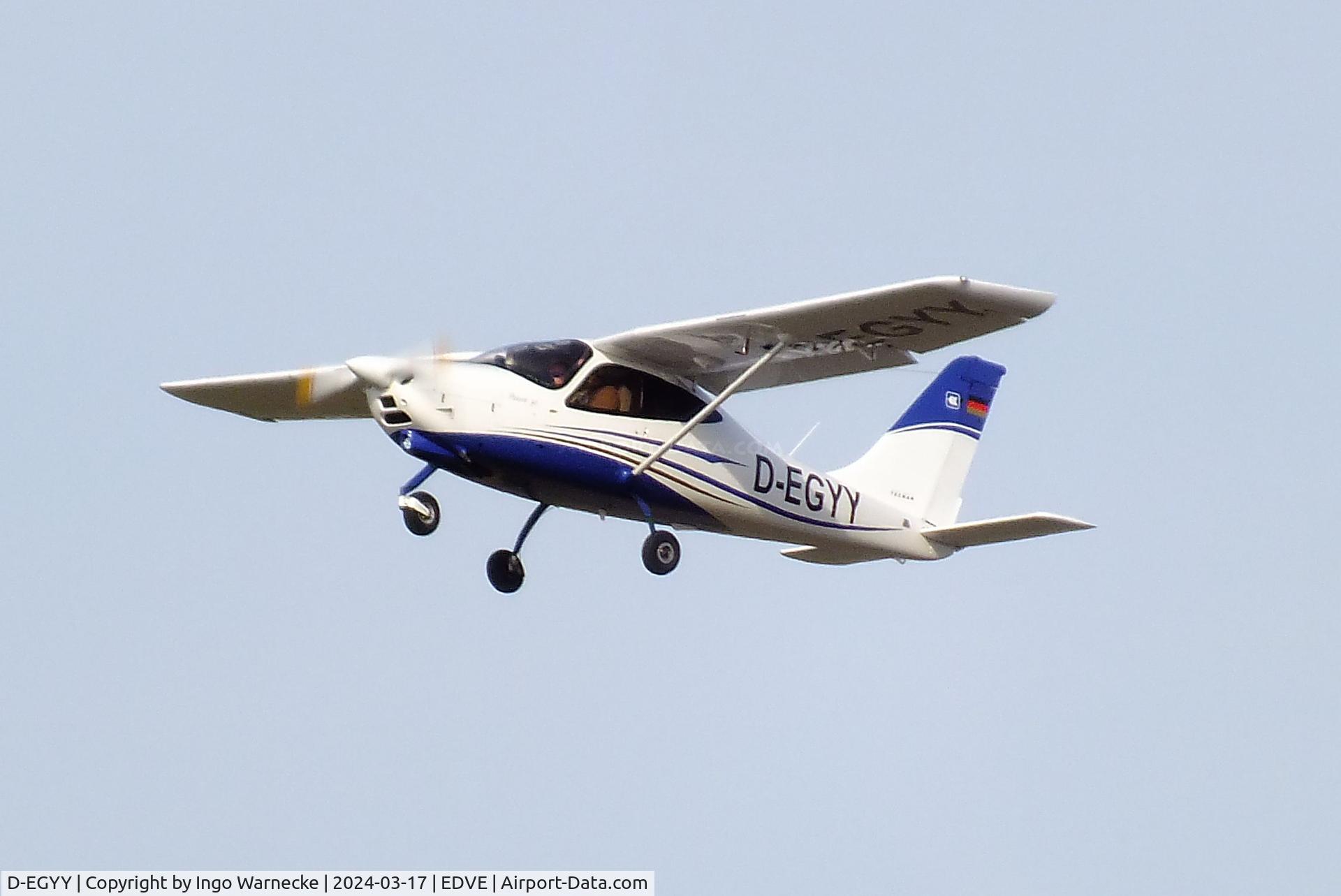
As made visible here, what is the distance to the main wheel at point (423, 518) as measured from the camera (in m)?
18.7

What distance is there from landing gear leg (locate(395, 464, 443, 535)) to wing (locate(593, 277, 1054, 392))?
2.11 meters

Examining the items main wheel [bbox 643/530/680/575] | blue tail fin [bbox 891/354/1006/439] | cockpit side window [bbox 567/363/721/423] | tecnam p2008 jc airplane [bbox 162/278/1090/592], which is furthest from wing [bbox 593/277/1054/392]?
blue tail fin [bbox 891/354/1006/439]

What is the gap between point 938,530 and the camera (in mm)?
20984

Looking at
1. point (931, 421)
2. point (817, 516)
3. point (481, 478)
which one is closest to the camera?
point (481, 478)

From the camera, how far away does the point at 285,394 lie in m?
22.2

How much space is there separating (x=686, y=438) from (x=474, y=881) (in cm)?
454

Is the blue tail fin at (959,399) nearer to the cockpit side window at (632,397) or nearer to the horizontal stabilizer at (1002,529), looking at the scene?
the horizontal stabilizer at (1002,529)

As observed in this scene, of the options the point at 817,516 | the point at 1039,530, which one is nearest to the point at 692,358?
the point at 817,516

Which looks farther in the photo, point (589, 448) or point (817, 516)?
point (817, 516)

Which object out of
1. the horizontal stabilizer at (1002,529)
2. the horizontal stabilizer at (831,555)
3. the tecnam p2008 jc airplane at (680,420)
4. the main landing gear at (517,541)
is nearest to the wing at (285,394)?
the tecnam p2008 jc airplane at (680,420)

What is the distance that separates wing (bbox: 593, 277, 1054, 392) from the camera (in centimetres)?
1781

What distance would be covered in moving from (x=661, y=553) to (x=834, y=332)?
98.7 inches

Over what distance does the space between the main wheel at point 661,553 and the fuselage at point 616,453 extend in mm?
238

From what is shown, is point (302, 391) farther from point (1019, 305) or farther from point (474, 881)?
point (1019, 305)
